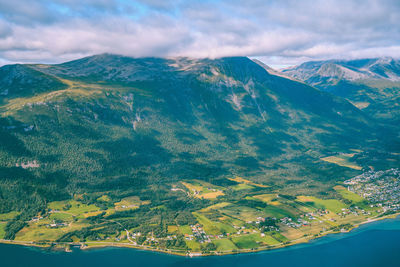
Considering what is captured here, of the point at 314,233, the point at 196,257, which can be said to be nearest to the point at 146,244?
the point at 196,257

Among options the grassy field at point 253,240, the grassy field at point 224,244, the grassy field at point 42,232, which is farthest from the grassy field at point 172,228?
the grassy field at point 42,232

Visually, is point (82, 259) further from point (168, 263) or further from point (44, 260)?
point (168, 263)

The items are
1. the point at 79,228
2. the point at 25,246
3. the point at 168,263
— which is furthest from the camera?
the point at 79,228

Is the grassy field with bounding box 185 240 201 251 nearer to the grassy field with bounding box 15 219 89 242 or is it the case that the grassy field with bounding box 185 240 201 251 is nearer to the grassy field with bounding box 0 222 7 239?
the grassy field with bounding box 15 219 89 242

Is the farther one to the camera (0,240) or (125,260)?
(0,240)

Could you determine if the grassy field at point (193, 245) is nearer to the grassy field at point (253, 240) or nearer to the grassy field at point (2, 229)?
the grassy field at point (253, 240)

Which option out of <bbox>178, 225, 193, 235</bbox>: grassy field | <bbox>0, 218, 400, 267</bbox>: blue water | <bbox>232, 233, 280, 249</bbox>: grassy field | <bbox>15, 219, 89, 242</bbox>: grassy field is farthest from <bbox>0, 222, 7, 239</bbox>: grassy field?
<bbox>232, 233, 280, 249</bbox>: grassy field

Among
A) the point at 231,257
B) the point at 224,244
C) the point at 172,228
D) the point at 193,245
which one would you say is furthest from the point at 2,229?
A: the point at 231,257

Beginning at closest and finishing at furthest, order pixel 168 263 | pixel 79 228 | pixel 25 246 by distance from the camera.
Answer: pixel 168 263, pixel 25 246, pixel 79 228
